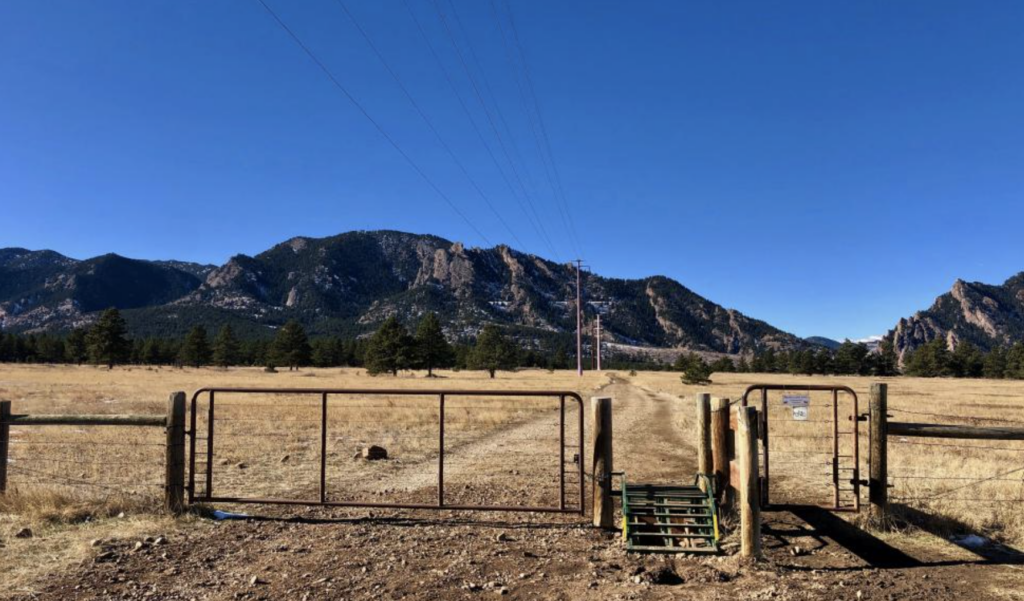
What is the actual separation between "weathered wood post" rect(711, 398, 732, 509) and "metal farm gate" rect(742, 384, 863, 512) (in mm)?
383

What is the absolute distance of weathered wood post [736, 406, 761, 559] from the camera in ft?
21.9

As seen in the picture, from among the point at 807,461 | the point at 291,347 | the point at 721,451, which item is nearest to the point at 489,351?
the point at 291,347

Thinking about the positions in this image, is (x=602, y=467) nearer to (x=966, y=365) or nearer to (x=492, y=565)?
(x=492, y=565)

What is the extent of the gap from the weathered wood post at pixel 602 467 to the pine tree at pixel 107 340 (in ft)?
304

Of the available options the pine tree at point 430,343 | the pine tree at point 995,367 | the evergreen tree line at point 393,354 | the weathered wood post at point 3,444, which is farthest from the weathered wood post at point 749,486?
the pine tree at point 995,367

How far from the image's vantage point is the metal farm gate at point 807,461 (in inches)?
331

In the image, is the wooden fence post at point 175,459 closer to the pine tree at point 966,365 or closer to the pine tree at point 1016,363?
the pine tree at point 1016,363

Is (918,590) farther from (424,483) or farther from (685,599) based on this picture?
(424,483)

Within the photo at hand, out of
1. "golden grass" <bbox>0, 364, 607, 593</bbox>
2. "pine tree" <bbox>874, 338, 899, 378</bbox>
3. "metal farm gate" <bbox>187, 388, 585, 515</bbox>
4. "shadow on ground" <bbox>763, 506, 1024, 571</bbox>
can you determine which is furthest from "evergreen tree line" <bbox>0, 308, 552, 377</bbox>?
"pine tree" <bbox>874, 338, 899, 378</bbox>

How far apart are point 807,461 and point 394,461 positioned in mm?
9175

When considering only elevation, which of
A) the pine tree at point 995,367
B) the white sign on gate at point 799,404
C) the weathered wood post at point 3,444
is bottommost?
the pine tree at point 995,367

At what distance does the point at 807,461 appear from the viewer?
13758 mm

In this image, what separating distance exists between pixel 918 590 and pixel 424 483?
7.70m

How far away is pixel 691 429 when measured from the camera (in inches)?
830
